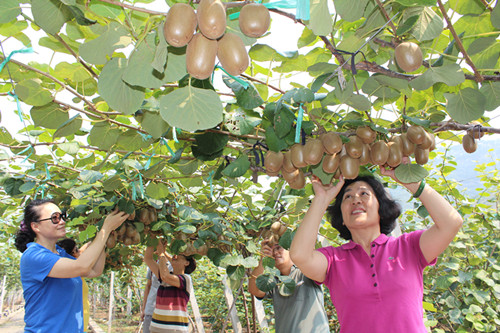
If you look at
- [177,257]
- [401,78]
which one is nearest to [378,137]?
[401,78]

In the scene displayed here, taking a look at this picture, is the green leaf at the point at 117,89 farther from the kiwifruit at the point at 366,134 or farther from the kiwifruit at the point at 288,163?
the kiwifruit at the point at 366,134

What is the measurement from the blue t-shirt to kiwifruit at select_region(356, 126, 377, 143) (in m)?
2.09

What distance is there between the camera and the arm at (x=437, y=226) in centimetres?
169

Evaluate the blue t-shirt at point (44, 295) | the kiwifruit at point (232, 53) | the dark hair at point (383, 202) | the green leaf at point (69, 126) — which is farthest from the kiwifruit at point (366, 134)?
the blue t-shirt at point (44, 295)

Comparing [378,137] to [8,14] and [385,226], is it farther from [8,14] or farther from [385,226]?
[8,14]

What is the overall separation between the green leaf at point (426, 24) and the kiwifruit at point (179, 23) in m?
0.59

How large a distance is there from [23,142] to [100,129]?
895 mm

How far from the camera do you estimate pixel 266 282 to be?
2.89 m

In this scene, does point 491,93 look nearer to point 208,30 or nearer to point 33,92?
point 208,30

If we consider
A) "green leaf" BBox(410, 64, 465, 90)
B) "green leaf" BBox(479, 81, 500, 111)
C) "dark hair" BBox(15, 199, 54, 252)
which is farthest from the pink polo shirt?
"dark hair" BBox(15, 199, 54, 252)

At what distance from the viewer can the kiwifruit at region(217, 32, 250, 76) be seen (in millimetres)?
759

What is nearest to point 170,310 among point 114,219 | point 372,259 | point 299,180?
point 114,219

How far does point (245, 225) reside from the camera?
3371 mm

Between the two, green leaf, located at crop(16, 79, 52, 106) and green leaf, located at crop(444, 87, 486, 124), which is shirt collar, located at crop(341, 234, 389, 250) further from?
green leaf, located at crop(16, 79, 52, 106)
